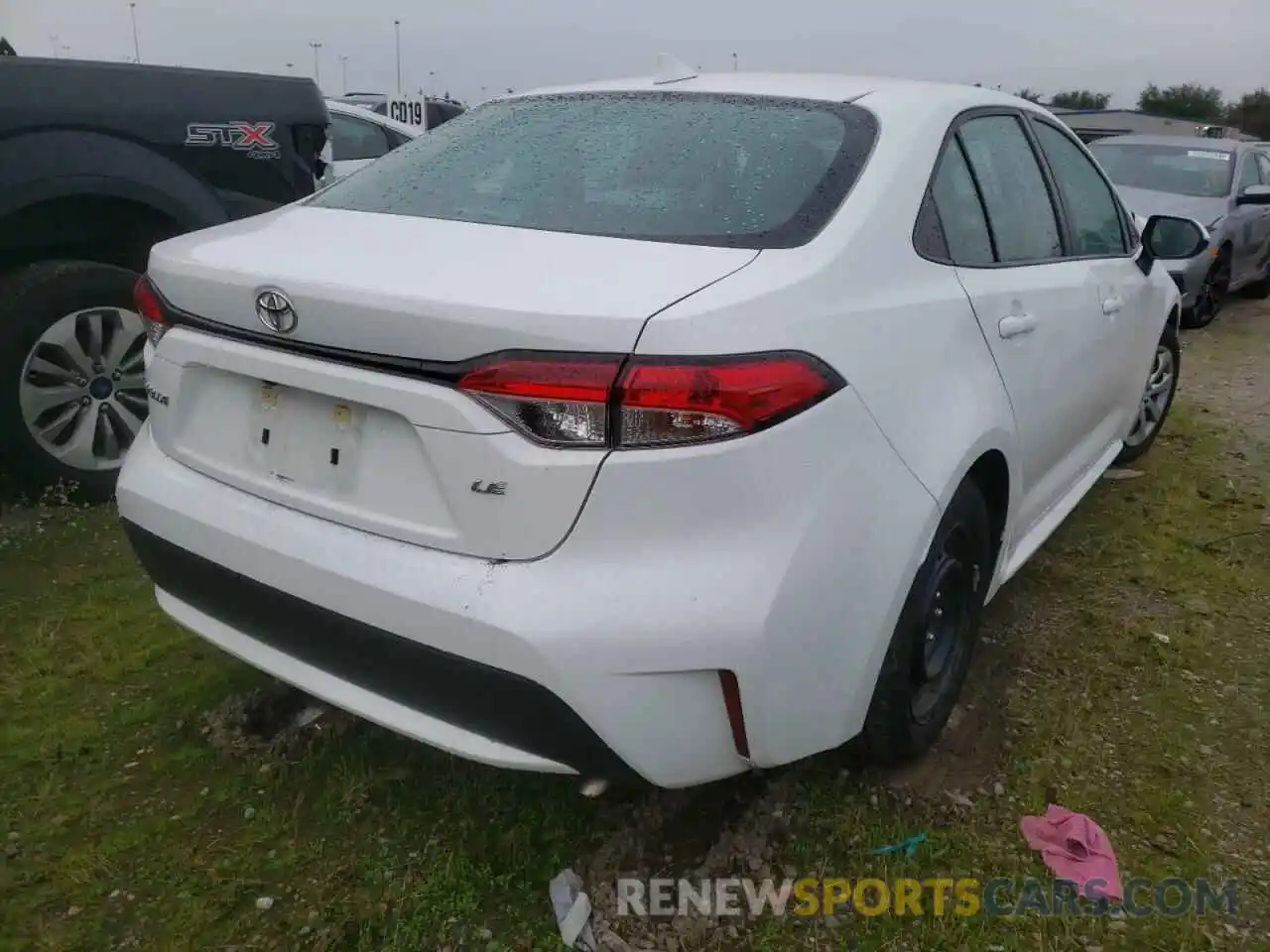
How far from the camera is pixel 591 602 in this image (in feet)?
5.60

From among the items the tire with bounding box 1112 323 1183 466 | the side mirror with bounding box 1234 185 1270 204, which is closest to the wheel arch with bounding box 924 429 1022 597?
the tire with bounding box 1112 323 1183 466

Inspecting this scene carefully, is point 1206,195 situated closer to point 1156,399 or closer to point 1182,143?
point 1182,143

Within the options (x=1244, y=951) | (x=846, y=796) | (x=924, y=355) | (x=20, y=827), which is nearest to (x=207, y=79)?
(x=20, y=827)

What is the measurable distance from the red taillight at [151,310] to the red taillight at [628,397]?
35.1 inches

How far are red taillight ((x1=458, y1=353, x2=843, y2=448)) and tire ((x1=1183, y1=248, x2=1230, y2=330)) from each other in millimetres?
8095

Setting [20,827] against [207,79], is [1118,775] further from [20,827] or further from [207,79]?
[207,79]

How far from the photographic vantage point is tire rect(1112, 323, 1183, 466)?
4680 millimetres

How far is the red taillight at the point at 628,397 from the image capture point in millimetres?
1653

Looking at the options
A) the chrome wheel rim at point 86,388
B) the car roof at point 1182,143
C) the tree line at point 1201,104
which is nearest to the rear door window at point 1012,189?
the chrome wheel rim at point 86,388

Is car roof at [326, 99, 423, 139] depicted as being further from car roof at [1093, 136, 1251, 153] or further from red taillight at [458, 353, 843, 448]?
red taillight at [458, 353, 843, 448]

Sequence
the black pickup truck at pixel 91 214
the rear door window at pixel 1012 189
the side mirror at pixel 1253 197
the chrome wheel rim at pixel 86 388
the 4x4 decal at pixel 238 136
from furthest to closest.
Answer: the side mirror at pixel 1253 197, the 4x4 decal at pixel 238 136, the chrome wheel rim at pixel 86 388, the black pickup truck at pixel 91 214, the rear door window at pixel 1012 189

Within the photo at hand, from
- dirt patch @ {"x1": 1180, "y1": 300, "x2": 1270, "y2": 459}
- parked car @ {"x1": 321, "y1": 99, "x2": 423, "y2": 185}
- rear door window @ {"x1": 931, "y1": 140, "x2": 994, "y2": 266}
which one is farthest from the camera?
parked car @ {"x1": 321, "y1": 99, "x2": 423, "y2": 185}

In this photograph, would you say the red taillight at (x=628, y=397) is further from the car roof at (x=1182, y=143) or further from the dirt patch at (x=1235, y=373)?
the car roof at (x=1182, y=143)

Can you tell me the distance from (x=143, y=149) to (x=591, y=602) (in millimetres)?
3105
